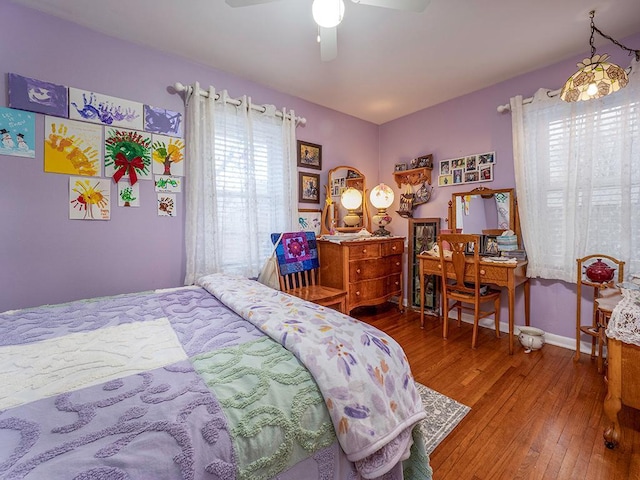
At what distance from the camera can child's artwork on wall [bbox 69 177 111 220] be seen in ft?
6.59

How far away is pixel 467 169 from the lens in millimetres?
3145

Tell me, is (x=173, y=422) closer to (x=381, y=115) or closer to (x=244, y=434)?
(x=244, y=434)

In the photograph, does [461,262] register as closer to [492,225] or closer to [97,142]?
[492,225]

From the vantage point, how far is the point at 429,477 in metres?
0.99

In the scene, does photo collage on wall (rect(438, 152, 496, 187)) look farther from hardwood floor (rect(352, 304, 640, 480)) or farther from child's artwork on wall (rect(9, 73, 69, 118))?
child's artwork on wall (rect(9, 73, 69, 118))

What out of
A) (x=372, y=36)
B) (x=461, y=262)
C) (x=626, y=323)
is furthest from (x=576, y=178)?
(x=372, y=36)

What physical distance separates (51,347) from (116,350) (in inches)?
10.2

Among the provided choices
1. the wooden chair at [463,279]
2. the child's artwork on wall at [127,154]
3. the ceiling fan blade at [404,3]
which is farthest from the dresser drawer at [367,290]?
the ceiling fan blade at [404,3]

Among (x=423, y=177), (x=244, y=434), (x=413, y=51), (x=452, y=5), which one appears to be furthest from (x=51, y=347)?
(x=423, y=177)

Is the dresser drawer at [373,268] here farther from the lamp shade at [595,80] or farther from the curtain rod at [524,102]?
the lamp shade at [595,80]

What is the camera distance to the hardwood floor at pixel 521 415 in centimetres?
133

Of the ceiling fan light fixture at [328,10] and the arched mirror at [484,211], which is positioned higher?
the ceiling fan light fixture at [328,10]

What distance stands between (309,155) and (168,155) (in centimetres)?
148

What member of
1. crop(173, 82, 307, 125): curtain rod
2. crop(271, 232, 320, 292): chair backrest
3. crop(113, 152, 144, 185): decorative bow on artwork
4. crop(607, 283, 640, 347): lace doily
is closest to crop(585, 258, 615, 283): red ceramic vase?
crop(607, 283, 640, 347): lace doily
